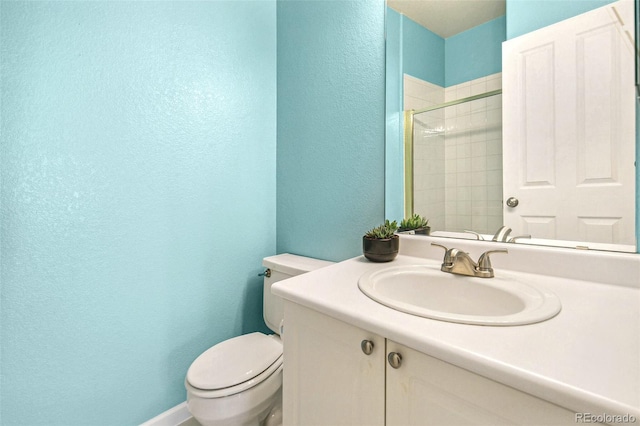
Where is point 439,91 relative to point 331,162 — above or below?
above

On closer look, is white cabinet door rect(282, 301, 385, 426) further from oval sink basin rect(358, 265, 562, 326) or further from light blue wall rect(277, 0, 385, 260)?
light blue wall rect(277, 0, 385, 260)

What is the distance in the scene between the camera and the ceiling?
1003mm

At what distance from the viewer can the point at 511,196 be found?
0.95 m

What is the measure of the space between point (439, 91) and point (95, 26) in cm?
138

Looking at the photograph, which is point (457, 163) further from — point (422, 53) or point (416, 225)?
point (422, 53)

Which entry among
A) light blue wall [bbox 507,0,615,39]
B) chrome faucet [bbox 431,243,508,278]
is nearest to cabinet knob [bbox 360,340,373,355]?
chrome faucet [bbox 431,243,508,278]

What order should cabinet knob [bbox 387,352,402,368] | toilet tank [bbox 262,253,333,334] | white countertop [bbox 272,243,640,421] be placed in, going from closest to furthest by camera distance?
1. white countertop [bbox 272,243,640,421]
2. cabinet knob [bbox 387,352,402,368]
3. toilet tank [bbox 262,253,333,334]

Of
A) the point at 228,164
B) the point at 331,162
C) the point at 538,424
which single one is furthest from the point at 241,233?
the point at 538,424

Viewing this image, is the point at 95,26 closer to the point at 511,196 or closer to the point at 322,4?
the point at 322,4

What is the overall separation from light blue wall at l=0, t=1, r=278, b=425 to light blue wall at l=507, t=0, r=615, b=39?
57 centimetres

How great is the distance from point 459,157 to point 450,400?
0.82m

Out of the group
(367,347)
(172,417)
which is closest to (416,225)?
(367,347)

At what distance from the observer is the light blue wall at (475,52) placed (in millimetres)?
976

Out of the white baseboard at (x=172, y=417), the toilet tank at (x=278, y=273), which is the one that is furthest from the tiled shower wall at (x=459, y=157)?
the white baseboard at (x=172, y=417)
